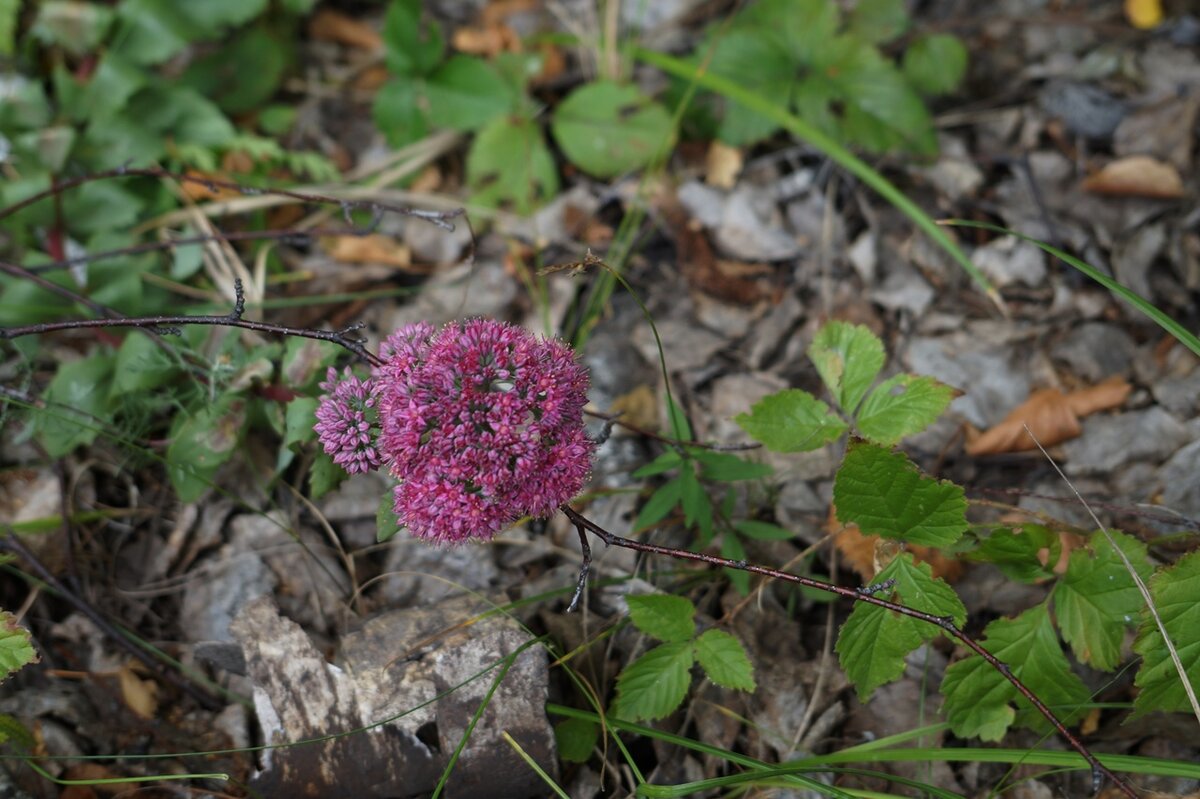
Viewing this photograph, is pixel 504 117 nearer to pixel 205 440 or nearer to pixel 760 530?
pixel 205 440

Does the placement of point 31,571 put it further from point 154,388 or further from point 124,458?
point 154,388

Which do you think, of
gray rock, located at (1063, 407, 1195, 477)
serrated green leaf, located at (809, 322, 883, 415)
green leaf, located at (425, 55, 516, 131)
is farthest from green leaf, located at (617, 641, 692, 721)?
green leaf, located at (425, 55, 516, 131)

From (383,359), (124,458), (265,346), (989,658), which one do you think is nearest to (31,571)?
(124,458)

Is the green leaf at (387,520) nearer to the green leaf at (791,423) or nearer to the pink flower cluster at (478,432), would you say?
the pink flower cluster at (478,432)

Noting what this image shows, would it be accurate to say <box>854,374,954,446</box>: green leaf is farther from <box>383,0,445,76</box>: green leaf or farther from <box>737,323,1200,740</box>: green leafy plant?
<box>383,0,445,76</box>: green leaf

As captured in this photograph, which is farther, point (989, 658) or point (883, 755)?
point (883, 755)

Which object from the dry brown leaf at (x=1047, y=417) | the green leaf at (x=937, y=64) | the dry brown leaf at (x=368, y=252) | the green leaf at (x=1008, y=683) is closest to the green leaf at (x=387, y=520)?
the green leaf at (x=1008, y=683)

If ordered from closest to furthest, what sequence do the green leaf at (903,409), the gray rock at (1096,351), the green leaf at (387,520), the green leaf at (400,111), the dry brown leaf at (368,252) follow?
the green leaf at (387,520) < the green leaf at (903,409) < the gray rock at (1096,351) < the dry brown leaf at (368,252) < the green leaf at (400,111)
